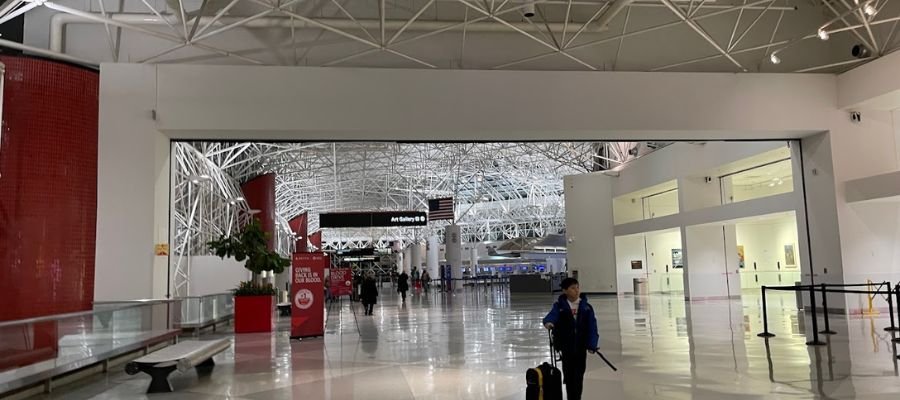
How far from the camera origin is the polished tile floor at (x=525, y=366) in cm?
703

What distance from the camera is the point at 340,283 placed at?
3356 cm

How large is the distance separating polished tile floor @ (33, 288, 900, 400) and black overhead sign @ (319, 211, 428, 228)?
991 inches

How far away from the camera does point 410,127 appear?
14906mm

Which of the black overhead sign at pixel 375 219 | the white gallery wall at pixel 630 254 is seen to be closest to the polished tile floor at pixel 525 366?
the white gallery wall at pixel 630 254

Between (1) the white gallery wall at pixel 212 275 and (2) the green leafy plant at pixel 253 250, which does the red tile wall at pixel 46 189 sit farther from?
(1) the white gallery wall at pixel 212 275

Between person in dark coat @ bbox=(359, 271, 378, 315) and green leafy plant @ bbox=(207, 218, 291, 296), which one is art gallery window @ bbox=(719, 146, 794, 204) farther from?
green leafy plant @ bbox=(207, 218, 291, 296)

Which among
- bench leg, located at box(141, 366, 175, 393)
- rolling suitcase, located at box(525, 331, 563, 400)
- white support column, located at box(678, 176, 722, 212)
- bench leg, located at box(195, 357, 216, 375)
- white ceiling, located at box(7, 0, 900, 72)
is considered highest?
white ceiling, located at box(7, 0, 900, 72)

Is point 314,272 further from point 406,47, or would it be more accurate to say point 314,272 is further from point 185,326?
point 406,47

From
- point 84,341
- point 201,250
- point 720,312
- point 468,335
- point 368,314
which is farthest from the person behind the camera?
point 201,250

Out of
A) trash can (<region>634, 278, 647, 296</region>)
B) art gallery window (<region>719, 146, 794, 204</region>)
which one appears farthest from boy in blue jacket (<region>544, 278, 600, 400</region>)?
trash can (<region>634, 278, 647, 296</region>)

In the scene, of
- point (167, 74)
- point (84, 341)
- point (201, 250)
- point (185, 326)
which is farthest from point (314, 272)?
point (201, 250)

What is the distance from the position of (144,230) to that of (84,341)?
218 inches

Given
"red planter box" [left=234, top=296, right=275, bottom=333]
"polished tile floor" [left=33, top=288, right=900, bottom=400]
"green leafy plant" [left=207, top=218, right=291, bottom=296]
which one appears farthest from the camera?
"green leafy plant" [left=207, top=218, right=291, bottom=296]

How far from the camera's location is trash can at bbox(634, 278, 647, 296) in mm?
30812
